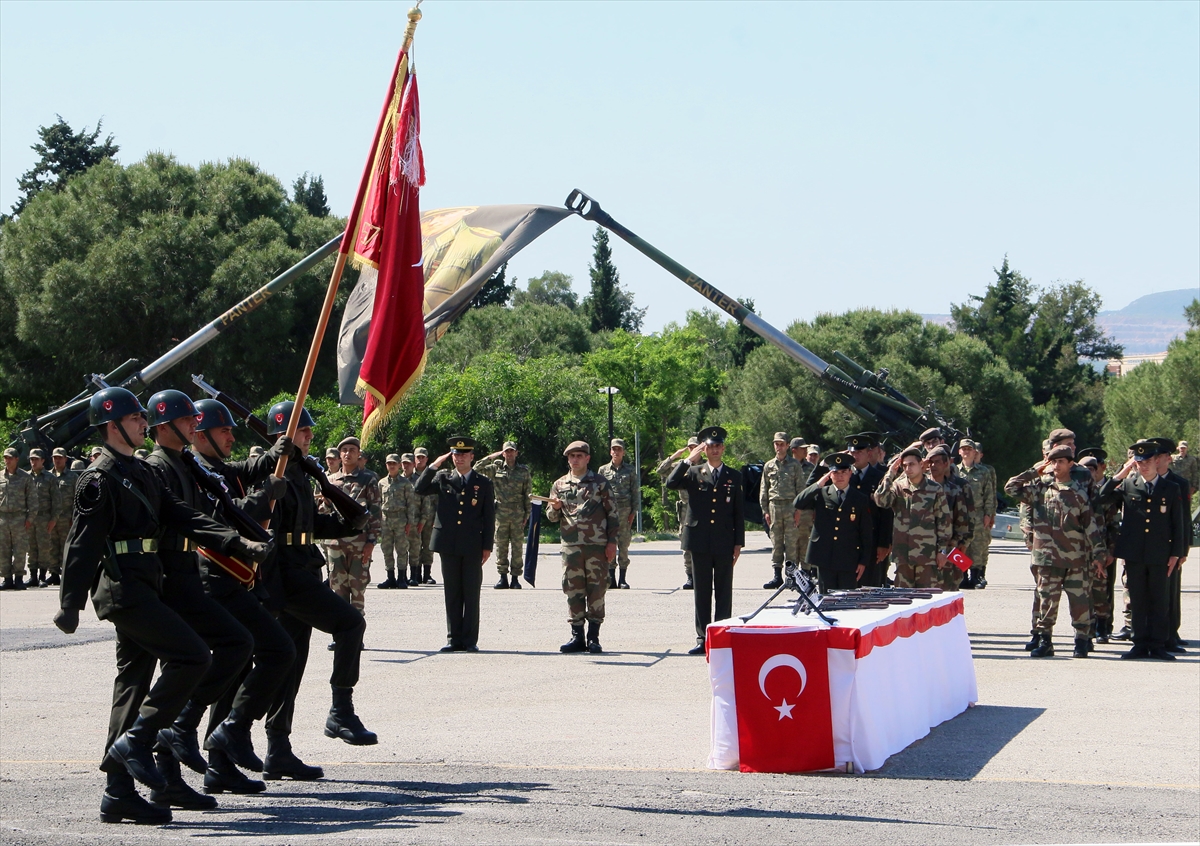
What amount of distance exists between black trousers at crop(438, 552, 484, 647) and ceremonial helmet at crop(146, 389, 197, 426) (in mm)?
6813

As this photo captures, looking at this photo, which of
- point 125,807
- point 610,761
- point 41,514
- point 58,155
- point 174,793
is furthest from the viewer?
point 58,155

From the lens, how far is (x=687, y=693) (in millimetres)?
10930

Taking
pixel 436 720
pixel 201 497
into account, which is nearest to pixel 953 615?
pixel 436 720

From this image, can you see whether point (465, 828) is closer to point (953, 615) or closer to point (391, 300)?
point (391, 300)

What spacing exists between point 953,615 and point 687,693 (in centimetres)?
214

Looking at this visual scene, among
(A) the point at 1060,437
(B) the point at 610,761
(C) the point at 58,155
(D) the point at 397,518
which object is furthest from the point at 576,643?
(C) the point at 58,155

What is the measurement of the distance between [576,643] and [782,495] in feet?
25.7

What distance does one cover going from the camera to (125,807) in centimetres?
650

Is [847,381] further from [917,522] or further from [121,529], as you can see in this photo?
[121,529]

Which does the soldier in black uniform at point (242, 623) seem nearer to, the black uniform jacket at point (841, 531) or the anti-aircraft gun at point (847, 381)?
the black uniform jacket at point (841, 531)

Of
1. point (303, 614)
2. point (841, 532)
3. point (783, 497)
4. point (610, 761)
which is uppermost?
point (783, 497)

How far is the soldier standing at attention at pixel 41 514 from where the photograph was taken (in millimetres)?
22031

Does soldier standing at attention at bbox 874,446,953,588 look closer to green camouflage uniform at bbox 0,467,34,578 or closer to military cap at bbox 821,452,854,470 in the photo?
military cap at bbox 821,452,854,470

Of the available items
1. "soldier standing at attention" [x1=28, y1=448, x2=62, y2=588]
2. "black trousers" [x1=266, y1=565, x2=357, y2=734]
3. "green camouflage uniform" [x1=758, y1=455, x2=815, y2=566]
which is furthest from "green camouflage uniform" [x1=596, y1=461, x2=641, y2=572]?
"black trousers" [x1=266, y1=565, x2=357, y2=734]
